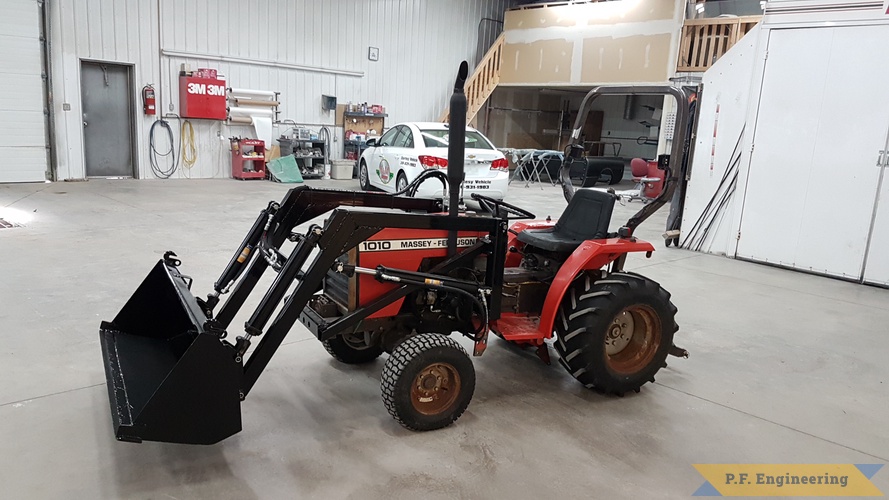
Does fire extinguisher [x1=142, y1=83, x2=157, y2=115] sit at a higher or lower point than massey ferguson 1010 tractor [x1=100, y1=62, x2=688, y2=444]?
higher

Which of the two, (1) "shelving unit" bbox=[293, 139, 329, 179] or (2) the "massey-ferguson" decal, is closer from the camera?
(2) the "massey-ferguson" decal

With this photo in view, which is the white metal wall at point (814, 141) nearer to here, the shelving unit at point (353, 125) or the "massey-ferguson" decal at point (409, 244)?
the "massey-ferguson" decal at point (409, 244)

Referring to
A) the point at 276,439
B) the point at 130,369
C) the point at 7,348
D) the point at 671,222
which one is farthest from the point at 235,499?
the point at 671,222

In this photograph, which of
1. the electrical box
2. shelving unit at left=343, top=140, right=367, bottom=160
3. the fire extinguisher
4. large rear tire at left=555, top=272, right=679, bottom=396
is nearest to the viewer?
large rear tire at left=555, top=272, right=679, bottom=396

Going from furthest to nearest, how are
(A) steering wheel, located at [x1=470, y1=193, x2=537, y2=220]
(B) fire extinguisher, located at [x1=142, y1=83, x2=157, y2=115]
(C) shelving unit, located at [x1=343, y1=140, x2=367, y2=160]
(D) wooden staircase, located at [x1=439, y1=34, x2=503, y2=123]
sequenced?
(D) wooden staircase, located at [x1=439, y1=34, x2=503, y2=123]
(C) shelving unit, located at [x1=343, y1=140, x2=367, y2=160]
(B) fire extinguisher, located at [x1=142, y1=83, x2=157, y2=115]
(A) steering wheel, located at [x1=470, y1=193, x2=537, y2=220]

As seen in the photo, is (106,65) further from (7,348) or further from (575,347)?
(575,347)

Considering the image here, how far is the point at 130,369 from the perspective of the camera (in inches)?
111

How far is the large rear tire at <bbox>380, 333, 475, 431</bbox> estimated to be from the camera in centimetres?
285

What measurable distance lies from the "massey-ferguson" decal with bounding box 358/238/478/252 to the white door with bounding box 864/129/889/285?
5393 millimetres

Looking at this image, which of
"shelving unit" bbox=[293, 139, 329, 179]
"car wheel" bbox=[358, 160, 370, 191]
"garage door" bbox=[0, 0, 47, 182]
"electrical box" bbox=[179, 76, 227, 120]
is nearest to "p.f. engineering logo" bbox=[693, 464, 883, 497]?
"car wheel" bbox=[358, 160, 370, 191]

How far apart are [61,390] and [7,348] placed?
787 millimetres

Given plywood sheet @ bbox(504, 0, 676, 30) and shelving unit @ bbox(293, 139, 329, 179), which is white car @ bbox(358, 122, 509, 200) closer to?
shelving unit @ bbox(293, 139, 329, 179)

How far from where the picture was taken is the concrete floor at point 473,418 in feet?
8.39

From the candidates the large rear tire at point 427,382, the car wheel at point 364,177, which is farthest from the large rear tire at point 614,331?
the car wheel at point 364,177
